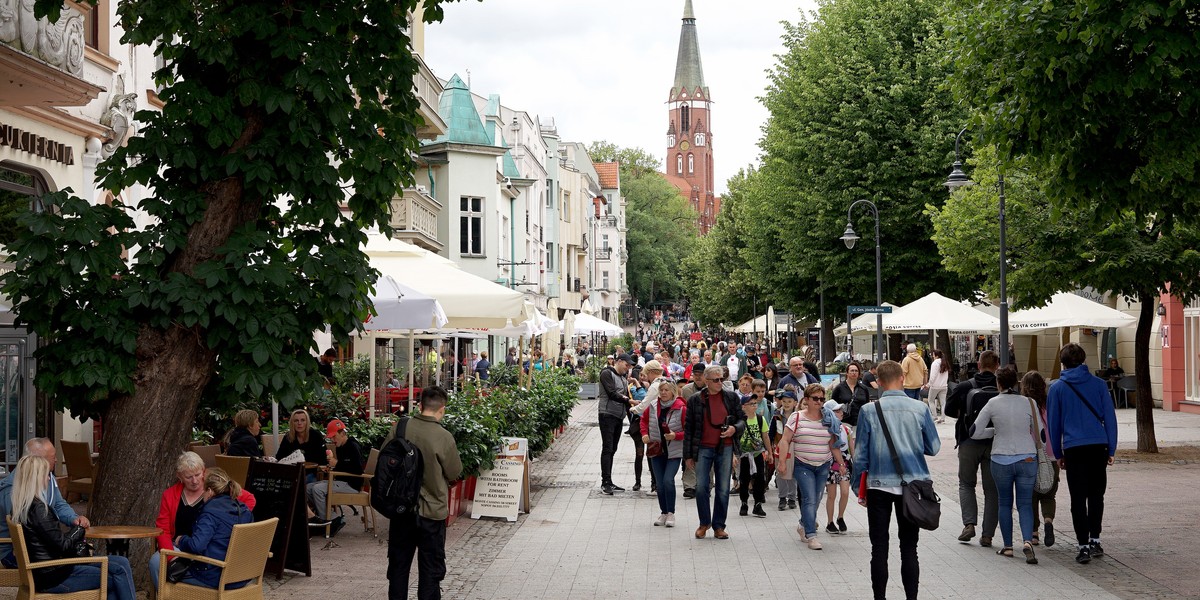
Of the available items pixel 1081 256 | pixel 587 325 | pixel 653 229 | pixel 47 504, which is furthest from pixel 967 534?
pixel 653 229

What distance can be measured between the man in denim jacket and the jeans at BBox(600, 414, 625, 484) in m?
8.03

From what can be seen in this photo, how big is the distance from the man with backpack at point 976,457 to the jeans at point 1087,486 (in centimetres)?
80

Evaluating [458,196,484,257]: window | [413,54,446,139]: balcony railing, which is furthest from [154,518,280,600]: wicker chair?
[458,196,484,257]: window

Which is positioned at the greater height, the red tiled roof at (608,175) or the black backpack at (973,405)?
the red tiled roof at (608,175)

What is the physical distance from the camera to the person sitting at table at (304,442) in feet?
40.8

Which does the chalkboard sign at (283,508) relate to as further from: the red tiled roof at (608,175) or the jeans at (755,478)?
the red tiled roof at (608,175)

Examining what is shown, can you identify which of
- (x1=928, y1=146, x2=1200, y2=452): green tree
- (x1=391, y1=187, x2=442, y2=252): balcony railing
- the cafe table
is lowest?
the cafe table

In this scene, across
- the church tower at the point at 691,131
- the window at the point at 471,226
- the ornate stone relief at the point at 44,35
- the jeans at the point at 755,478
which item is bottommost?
the jeans at the point at 755,478

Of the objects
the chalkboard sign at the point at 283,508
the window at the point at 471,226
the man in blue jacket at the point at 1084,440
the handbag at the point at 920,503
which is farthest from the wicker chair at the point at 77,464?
the window at the point at 471,226

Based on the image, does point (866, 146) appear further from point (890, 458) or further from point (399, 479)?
point (399, 479)

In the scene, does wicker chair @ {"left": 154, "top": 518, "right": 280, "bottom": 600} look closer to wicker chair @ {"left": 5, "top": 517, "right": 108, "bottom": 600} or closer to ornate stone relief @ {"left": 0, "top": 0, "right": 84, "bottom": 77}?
wicker chair @ {"left": 5, "top": 517, "right": 108, "bottom": 600}

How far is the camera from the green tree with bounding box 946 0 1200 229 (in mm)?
10750

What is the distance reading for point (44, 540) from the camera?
7.58 meters

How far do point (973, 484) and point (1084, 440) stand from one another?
4.62 feet
